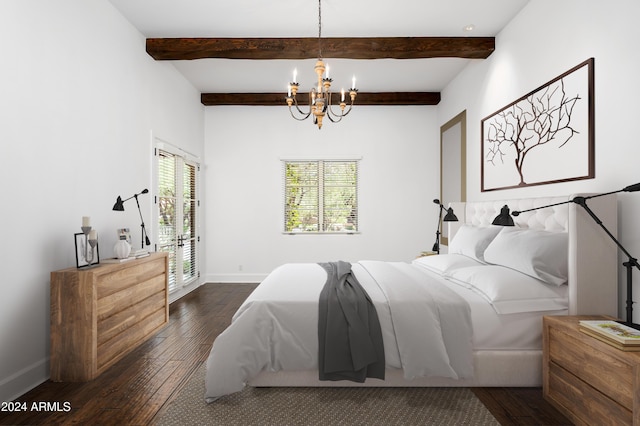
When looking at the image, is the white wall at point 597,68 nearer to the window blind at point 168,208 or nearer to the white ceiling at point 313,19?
the white ceiling at point 313,19

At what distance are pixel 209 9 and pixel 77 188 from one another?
2072 mm

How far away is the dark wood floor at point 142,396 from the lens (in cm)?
201

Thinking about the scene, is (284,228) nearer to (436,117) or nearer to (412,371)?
(436,117)

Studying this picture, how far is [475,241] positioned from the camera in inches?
129

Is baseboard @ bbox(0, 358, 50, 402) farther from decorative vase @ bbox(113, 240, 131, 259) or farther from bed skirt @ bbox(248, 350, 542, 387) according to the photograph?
bed skirt @ bbox(248, 350, 542, 387)

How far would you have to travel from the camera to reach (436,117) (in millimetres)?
5824

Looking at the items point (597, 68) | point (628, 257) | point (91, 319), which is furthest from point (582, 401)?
point (91, 319)

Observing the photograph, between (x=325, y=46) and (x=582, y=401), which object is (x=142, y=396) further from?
(x=325, y=46)

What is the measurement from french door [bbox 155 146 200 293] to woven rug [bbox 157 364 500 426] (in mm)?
2545

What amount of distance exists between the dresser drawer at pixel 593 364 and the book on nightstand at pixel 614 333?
0.04 meters

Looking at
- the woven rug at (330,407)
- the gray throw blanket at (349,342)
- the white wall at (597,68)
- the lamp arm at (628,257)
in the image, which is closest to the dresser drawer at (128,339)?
the woven rug at (330,407)

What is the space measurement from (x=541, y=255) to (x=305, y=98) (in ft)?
14.3

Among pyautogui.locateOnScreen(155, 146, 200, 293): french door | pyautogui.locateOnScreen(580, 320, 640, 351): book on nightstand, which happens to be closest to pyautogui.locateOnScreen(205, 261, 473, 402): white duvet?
pyautogui.locateOnScreen(580, 320, 640, 351): book on nightstand

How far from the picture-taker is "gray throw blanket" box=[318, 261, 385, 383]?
216 cm
